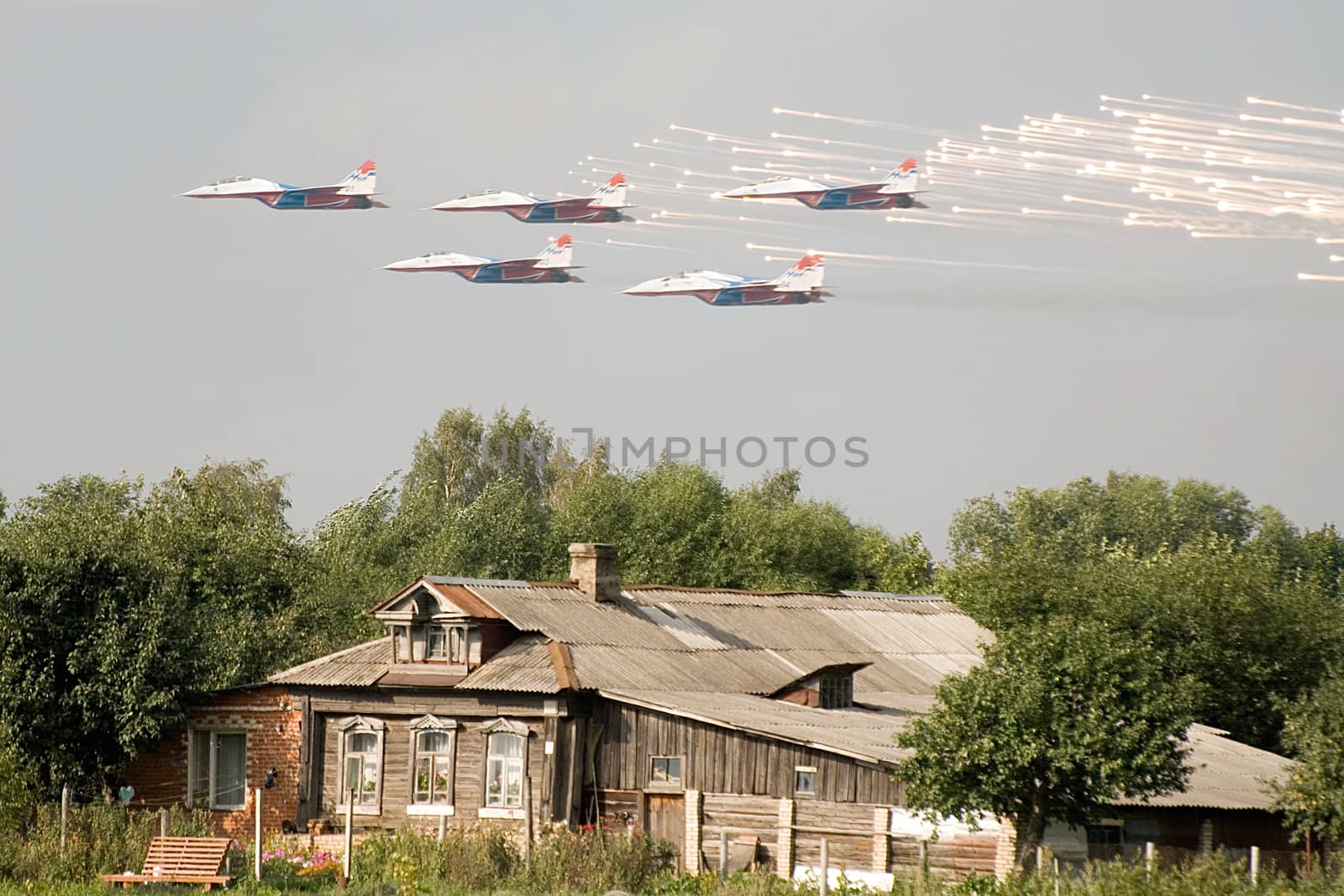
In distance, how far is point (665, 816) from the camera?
112 feet

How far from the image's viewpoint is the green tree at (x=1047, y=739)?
90.0ft

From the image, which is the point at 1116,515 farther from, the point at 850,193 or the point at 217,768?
the point at 217,768

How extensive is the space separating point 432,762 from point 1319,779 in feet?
55.4

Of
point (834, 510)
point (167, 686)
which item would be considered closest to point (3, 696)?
point (167, 686)

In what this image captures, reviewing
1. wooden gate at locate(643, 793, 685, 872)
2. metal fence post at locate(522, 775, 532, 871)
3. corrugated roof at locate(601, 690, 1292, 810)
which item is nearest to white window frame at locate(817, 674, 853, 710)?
corrugated roof at locate(601, 690, 1292, 810)

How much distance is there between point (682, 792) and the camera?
33.9 metres

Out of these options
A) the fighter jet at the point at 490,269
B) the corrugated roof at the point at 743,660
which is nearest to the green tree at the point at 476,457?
the fighter jet at the point at 490,269

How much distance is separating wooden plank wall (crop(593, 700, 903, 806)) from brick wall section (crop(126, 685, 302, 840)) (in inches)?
282

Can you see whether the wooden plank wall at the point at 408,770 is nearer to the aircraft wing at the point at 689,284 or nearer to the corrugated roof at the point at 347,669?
the corrugated roof at the point at 347,669

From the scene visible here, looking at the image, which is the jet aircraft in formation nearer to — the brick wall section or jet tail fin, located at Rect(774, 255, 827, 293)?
jet tail fin, located at Rect(774, 255, 827, 293)

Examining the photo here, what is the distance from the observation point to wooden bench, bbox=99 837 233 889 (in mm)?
26719

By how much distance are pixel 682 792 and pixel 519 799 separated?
11.8ft

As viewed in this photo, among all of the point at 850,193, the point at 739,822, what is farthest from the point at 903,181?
the point at 739,822

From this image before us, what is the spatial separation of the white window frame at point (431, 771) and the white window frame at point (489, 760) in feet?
A: 2.21
